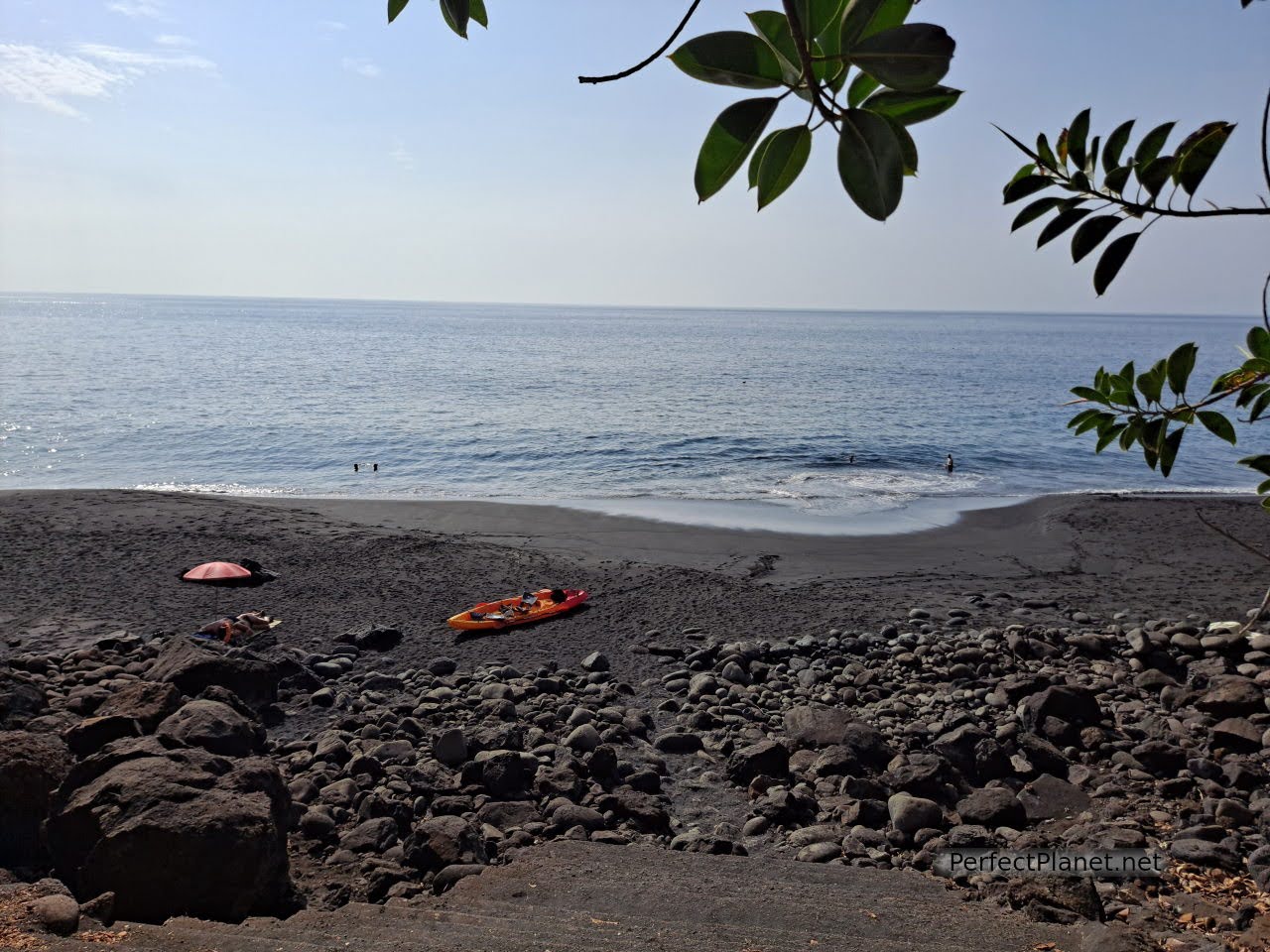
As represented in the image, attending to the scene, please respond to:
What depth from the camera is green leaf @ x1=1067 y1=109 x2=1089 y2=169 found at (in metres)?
1.54

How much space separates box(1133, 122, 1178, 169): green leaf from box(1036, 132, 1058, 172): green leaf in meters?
0.12

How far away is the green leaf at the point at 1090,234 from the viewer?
4.68ft

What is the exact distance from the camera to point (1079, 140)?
154 cm

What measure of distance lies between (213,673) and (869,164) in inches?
323

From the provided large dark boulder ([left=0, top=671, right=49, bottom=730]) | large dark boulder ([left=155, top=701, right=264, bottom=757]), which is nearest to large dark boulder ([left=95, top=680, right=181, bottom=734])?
large dark boulder ([left=155, top=701, right=264, bottom=757])

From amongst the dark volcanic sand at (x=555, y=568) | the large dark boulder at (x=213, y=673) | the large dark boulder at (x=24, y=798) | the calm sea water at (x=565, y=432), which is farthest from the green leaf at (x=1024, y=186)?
the calm sea water at (x=565, y=432)

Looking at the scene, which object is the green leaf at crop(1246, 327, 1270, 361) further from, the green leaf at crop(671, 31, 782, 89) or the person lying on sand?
the person lying on sand

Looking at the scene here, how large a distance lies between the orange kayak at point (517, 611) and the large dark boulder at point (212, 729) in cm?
439

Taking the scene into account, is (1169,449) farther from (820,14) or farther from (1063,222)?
(820,14)

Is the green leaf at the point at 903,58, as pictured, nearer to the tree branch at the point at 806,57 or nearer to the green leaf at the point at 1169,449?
the tree branch at the point at 806,57

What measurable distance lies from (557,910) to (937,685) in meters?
5.47

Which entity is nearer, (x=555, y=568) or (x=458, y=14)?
(x=458, y=14)

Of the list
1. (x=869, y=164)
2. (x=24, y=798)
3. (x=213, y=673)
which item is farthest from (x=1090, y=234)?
(x=213, y=673)

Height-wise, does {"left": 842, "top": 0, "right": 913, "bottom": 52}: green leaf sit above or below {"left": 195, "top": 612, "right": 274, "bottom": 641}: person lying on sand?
above
